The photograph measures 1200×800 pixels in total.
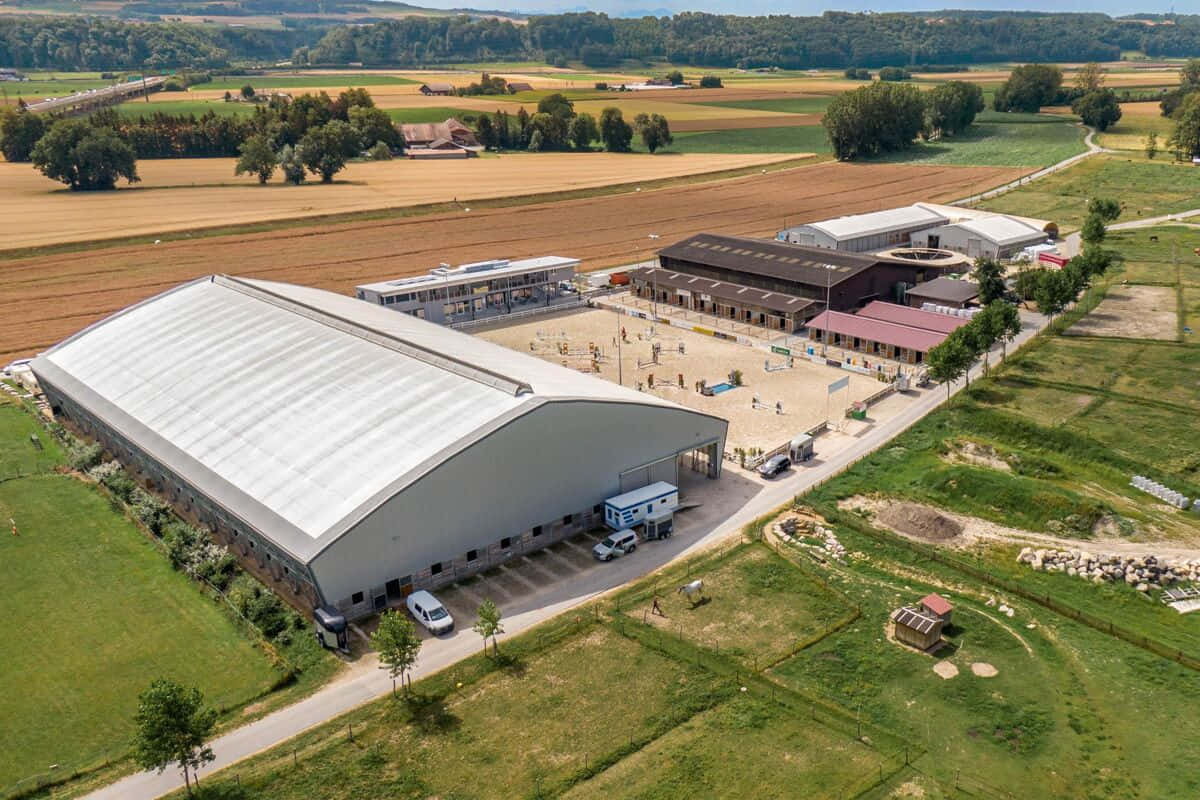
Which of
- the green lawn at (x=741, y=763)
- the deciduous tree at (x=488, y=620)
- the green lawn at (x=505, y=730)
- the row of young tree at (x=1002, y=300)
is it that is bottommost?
the green lawn at (x=505, y=730)

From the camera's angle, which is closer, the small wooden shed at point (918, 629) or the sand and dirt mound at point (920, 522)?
the small wooden shed at point (918, 629)

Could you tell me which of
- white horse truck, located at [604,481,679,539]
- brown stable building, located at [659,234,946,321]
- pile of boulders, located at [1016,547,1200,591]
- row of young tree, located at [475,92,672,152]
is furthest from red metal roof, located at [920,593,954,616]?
row of young tree, located at [475,92,672,152]

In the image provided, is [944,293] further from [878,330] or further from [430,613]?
[430,613]

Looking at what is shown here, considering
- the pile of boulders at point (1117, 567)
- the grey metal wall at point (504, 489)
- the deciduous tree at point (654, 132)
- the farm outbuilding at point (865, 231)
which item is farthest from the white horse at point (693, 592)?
the deciduous tree at point (654, 132)

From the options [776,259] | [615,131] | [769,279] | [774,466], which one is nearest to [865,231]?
[776,259]

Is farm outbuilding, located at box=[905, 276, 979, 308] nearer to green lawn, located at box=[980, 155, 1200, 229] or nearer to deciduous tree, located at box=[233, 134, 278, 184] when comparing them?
green lawn, located at box=[980, 155, 1200, 229]

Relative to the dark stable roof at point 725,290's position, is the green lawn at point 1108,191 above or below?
above

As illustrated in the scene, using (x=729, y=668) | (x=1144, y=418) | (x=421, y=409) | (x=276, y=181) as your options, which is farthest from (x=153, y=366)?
(x=276, y=181)

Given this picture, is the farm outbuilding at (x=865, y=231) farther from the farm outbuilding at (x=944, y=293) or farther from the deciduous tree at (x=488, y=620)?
the deciduous tree at (x=488, y=620)
